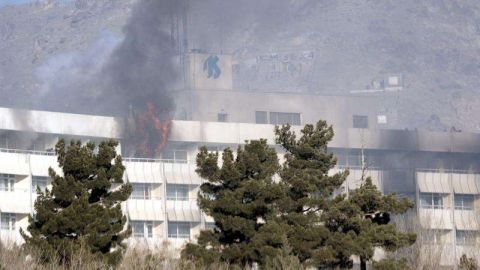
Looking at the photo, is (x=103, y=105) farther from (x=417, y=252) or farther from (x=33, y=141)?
(x=417, y=252)

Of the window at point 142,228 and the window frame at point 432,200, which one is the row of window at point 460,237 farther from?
the window at point 142,228

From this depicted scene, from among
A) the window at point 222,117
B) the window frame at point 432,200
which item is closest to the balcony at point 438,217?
the window frame at point 432,200

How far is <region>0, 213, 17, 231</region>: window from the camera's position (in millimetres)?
108938

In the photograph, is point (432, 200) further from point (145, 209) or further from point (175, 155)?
point (145, 209)

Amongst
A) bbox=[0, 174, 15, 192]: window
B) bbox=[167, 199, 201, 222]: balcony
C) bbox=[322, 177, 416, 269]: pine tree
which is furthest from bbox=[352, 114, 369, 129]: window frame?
bbox=[322, 177, 416, 269]: pine tree

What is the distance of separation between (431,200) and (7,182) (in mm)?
49144

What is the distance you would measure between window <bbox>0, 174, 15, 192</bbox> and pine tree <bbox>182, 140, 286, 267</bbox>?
42960 mm

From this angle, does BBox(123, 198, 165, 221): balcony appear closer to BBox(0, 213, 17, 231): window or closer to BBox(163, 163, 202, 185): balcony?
BBox(163, 163, 202, 185): balcony

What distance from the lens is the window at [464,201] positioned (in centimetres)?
13838

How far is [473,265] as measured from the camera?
258 feet

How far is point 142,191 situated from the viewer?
126 metres

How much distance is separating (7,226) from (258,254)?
150ft

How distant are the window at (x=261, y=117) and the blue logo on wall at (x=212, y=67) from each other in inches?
449

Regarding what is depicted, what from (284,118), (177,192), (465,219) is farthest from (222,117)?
(465,219)
